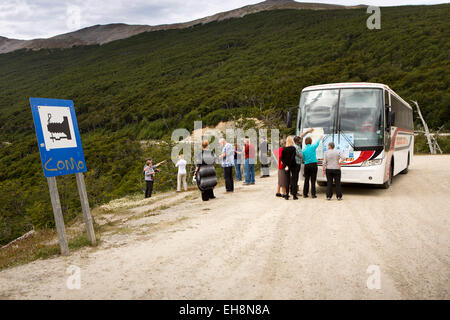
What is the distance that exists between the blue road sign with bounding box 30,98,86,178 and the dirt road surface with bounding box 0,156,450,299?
147 cm

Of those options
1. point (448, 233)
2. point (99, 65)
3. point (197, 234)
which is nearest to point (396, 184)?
point (448, 233)

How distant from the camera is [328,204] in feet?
32.4

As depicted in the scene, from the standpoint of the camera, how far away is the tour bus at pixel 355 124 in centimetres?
1083

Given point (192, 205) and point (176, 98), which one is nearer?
point (192, 205)

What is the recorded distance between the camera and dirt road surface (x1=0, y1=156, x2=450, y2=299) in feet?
14.7

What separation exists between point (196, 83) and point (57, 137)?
9769cm

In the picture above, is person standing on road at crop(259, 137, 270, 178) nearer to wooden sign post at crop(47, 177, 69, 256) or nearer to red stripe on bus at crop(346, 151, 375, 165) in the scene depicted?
red stripe on bus at crop(346, 151, 375, 165)

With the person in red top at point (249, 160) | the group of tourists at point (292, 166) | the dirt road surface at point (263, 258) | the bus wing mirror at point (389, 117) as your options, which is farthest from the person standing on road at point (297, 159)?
the person in red top at point (249, 160)

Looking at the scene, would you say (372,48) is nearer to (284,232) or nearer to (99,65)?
(284,232)

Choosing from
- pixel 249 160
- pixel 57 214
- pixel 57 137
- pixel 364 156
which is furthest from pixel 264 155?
pixel 57 214

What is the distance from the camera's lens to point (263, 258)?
18.4ft
